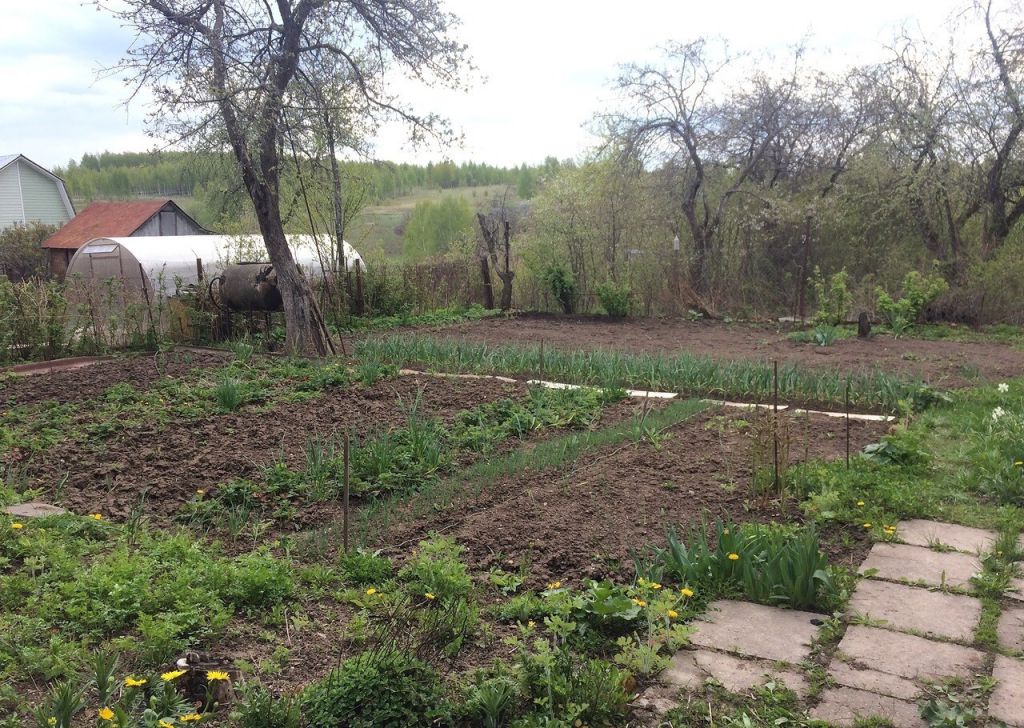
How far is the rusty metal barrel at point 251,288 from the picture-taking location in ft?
36.2

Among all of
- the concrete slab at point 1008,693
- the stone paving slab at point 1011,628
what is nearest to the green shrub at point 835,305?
the stone paving slab at point 1011,628

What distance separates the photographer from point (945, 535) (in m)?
3.98

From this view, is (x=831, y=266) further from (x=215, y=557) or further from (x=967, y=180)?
(x=215, y=557)

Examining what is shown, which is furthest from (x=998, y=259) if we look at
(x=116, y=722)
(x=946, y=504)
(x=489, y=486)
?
(x=116, y=722)

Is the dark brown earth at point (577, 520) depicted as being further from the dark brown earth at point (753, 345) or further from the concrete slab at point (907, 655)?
the dark brown earth at point (753, 345)

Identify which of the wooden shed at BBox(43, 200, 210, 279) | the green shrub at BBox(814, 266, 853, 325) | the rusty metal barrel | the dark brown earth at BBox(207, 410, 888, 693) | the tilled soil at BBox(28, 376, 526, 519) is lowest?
the dark brown earth at BBox(207, 410, 888, 693)

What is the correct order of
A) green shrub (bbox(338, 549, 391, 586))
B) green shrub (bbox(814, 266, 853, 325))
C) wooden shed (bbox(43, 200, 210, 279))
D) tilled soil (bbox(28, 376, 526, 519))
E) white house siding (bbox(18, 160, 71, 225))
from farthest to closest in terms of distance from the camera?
white house siding (bbox(18, 160, 71, 225)) < wooden shed (bbox(43, 200, 210, 279)) < green shrub (bbox(814, 266, 853, 325)) < tilled soil (bbox(28, 376, 526, 519)) < green shrub (bbox(338, 549, 391, 586))

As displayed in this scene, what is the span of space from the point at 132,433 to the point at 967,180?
42.7 ft

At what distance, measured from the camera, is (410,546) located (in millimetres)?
3895

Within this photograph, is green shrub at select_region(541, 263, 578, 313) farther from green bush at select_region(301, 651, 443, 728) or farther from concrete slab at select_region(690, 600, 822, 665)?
green bush at select_region(301, 651, 443, 728)

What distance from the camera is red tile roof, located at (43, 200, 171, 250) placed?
3142 centimetres

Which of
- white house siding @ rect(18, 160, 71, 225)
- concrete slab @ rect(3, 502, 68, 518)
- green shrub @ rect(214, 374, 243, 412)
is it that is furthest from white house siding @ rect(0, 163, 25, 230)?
concrete slab @ rect(3, 502, 68, 518)

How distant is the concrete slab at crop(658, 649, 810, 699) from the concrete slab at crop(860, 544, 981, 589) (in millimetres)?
1056

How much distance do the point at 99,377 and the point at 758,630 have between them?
7.44 m
